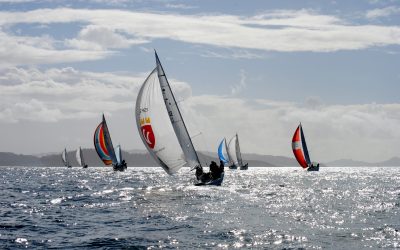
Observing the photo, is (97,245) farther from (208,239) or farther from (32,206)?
(32,206)

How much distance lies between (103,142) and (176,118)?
5075cm

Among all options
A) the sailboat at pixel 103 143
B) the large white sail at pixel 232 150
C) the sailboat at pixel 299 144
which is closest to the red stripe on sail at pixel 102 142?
the sailboat at pixel 103 143

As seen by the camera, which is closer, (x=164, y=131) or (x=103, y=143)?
(x=164, y=131)

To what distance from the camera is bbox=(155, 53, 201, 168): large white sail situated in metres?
45.6

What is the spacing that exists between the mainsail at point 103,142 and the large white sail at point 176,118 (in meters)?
48.6

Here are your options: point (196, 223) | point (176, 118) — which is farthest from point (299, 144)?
point (196, 223)

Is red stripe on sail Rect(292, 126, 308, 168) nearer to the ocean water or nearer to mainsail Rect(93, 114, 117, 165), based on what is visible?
mainsail Rect(93, 114, 117, 165)

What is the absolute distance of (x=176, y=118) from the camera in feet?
151

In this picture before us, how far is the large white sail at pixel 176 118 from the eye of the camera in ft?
149

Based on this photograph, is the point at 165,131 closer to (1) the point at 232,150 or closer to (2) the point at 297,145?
(2) the point at 297,145

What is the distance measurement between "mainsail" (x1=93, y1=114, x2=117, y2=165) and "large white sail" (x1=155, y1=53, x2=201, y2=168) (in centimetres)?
4865

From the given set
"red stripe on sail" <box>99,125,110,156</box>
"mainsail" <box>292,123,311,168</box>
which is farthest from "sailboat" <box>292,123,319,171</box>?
"red stripe on sail" <box>99,125,110,156</box>

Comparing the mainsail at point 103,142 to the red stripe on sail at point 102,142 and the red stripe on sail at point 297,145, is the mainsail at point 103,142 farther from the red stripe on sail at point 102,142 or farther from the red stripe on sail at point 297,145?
the red stripe on sail at point 297,145

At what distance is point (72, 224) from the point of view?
25.5m
